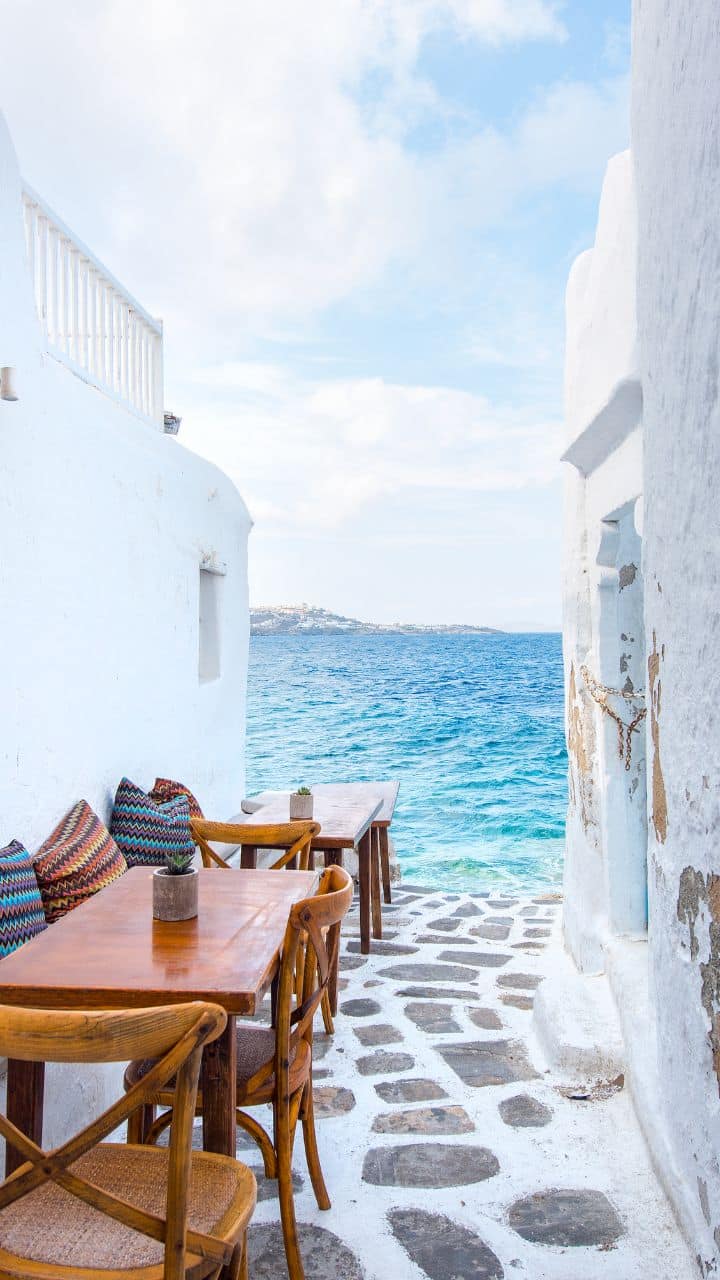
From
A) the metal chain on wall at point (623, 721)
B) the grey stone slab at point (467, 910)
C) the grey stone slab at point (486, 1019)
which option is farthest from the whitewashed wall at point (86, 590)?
the metal chain on wall at point (623, 721)

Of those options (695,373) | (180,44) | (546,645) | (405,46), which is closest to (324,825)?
(695,373)

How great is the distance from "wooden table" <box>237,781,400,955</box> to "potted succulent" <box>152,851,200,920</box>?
1638mm

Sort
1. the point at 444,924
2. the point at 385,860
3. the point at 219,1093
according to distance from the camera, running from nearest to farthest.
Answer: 1. the point at 219,1093
2. the point at 444,924
3. the point at 385,860

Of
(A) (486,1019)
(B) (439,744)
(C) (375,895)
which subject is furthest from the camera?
(B) (439,744)

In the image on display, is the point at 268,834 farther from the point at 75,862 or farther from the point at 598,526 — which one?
the point at 598,526

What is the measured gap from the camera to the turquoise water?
48.7 ft

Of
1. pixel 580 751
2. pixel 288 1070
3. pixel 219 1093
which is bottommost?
pixel 288 1070

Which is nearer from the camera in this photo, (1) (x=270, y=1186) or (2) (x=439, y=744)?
(1) (x=270, y=1186)

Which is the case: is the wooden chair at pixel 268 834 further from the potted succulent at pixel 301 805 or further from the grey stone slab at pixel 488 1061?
the potted succulent at pixel 301 805

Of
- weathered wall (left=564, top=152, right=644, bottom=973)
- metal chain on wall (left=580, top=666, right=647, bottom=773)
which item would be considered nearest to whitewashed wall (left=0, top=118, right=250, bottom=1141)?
weathered wall (left=564, top=152, right=644, bottom=973)

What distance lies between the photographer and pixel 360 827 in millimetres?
4523

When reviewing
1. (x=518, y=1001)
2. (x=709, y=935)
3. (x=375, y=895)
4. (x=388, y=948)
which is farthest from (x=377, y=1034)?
(x=709, y=935)

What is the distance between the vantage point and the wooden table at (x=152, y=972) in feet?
6.42

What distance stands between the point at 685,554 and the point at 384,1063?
7.82 feet
